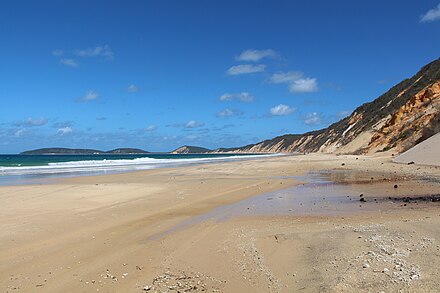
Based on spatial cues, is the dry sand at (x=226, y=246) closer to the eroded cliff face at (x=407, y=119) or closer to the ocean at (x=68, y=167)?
the ocean at (x=68, y=167)

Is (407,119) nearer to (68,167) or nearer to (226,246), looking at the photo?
(68,167)

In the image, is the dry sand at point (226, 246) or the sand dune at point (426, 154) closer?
the dry sand at point (226, 246)

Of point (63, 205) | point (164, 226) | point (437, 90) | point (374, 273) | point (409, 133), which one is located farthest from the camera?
point (437, 90)

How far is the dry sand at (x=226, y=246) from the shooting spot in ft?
15.6

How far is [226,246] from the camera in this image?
6.55 m

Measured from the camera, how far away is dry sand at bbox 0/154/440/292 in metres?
4.77

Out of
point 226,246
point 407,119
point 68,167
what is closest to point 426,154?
point 407,119

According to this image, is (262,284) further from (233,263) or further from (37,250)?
(37,250)

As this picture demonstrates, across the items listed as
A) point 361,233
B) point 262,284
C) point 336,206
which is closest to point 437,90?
point 336,206

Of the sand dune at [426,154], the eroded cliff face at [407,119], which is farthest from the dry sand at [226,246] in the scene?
the eroded cliff face at [407,119]

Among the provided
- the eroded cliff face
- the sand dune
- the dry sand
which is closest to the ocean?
the dry sand

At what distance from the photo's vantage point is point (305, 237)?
6.69 meters

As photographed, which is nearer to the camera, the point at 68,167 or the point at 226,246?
the point at 226,246

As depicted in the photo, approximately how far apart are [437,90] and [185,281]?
47673 millimetres
